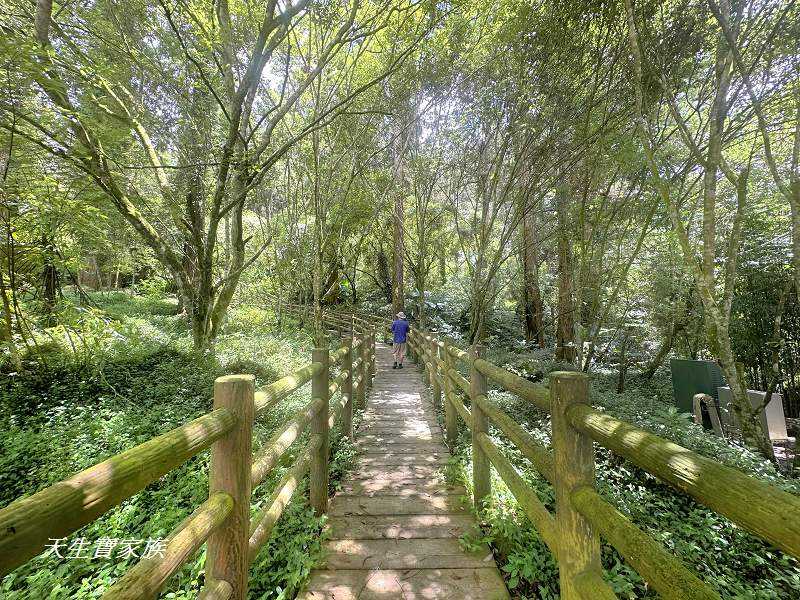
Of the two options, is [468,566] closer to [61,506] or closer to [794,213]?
[61,506]

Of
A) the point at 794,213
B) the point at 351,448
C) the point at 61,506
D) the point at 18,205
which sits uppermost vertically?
the point at 18,205

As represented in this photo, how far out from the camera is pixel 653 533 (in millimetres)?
3225

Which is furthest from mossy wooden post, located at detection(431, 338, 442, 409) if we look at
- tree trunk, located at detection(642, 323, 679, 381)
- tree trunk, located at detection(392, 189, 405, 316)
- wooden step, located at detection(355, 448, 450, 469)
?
tree trunk, located at detection(392, 189, 405, 316)

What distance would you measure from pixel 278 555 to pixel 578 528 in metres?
2.13

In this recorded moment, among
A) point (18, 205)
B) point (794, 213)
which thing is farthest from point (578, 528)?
point (18, 205)

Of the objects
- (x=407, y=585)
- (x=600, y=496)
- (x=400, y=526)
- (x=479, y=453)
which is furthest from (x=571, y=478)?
(x=400, y=526)

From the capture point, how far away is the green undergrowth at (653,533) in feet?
8.65

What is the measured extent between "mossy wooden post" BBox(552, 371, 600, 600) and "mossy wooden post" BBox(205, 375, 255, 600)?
142 centimetres

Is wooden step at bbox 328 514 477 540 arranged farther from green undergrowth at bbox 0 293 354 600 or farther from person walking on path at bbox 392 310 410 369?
person walking on path at bbox 392 310 410 369

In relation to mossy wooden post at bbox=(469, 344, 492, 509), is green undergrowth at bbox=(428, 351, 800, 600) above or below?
below

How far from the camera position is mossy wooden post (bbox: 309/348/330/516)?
3.19 metres

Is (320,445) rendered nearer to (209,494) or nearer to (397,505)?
(397,505)

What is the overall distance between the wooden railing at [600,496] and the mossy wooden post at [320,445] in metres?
1.40

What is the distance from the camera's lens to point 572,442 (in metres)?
1.67
